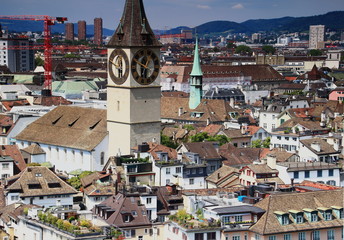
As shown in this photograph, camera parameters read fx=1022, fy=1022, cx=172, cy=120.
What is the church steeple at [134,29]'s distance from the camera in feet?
272

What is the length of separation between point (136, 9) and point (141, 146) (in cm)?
1173

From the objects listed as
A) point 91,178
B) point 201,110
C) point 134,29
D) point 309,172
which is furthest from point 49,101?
point 309,172

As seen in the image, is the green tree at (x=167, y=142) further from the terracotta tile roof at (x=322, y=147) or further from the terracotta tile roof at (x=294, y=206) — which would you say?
the terracotta tile roof at (x=294, y=206)

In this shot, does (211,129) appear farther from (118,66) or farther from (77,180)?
(77,180)

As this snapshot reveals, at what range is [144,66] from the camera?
3280 inches

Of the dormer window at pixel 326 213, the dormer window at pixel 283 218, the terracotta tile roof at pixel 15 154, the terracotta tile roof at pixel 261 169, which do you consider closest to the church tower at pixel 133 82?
the terracotta tile roof at pixel 15 154

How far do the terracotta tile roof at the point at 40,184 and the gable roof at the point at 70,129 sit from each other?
14.4 m

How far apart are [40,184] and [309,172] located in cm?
1977

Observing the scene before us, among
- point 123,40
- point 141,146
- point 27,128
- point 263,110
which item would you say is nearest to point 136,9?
point 123,40

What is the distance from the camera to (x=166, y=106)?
128250mm

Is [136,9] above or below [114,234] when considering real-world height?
above

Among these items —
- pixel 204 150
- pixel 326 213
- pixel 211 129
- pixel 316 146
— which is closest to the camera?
pixel 326 213

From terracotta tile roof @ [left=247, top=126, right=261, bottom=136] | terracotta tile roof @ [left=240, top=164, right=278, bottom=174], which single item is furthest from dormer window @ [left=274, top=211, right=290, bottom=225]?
terracotta tile roof @ [left=247, top=126, right=261, bottom=136]

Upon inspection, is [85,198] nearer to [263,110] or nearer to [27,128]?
[27,128]
